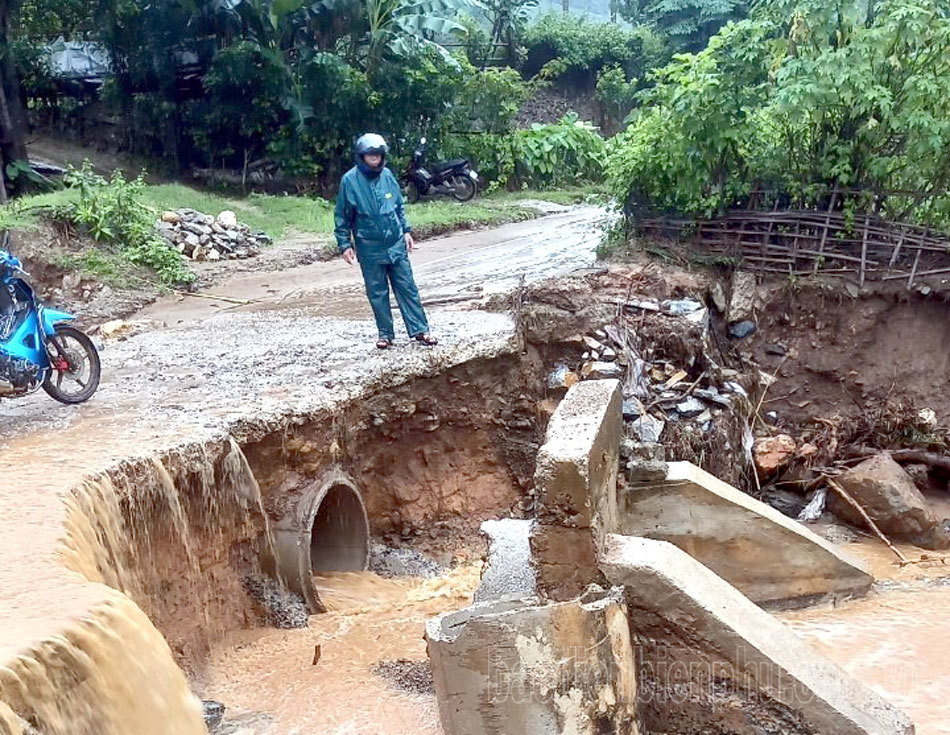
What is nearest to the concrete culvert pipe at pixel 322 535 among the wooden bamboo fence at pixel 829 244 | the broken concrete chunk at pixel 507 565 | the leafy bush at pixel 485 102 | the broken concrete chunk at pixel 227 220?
the broken concrete chunk at pixel 507 565

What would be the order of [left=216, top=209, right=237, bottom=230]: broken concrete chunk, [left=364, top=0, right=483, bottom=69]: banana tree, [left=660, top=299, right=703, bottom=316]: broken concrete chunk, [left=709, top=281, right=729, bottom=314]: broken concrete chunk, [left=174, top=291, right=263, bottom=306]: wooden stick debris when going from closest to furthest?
[left=660, top=299, right=703, bottom=316]: broken concrete chunk
[left=709, top=281, right=729, bottom=314]: broken concrete chunk
[left=174, top=291, right=263, bottom=306]: wooden stick debris
[left=216, top=209, right=237, bottom=230]: broken concrete chunk
[left=364, top=0, right=483, bottom=69]: banana tree

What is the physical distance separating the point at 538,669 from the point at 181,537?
2.38 meters

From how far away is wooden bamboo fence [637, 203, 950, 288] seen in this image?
986cm

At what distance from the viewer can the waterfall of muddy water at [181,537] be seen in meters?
4.81

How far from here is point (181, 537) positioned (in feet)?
18.1

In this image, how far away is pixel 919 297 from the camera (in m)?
10.0

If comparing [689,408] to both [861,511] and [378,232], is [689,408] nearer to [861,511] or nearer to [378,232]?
[861,511]

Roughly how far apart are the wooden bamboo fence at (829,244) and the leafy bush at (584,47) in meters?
18.0

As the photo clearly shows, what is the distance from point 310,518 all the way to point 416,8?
1382 centimetres

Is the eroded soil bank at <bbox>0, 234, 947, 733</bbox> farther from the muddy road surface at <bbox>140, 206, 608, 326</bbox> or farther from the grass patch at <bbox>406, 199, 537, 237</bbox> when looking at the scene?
the grass patch at <bbox>406, 199, 537, 237</bbox>

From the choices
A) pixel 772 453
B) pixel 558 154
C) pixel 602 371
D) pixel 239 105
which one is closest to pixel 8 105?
pixel 239 105

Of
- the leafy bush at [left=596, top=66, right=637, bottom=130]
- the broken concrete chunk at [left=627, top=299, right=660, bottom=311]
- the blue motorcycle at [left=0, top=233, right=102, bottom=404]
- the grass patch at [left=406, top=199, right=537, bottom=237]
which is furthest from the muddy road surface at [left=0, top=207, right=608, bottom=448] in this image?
the leafy bush at [left=596, top=66, right=637, bottom=130]

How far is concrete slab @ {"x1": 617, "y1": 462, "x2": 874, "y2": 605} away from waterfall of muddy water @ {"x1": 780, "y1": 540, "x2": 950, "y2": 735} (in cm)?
19

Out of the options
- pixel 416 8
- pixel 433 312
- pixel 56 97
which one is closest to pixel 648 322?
pixel 433 312
